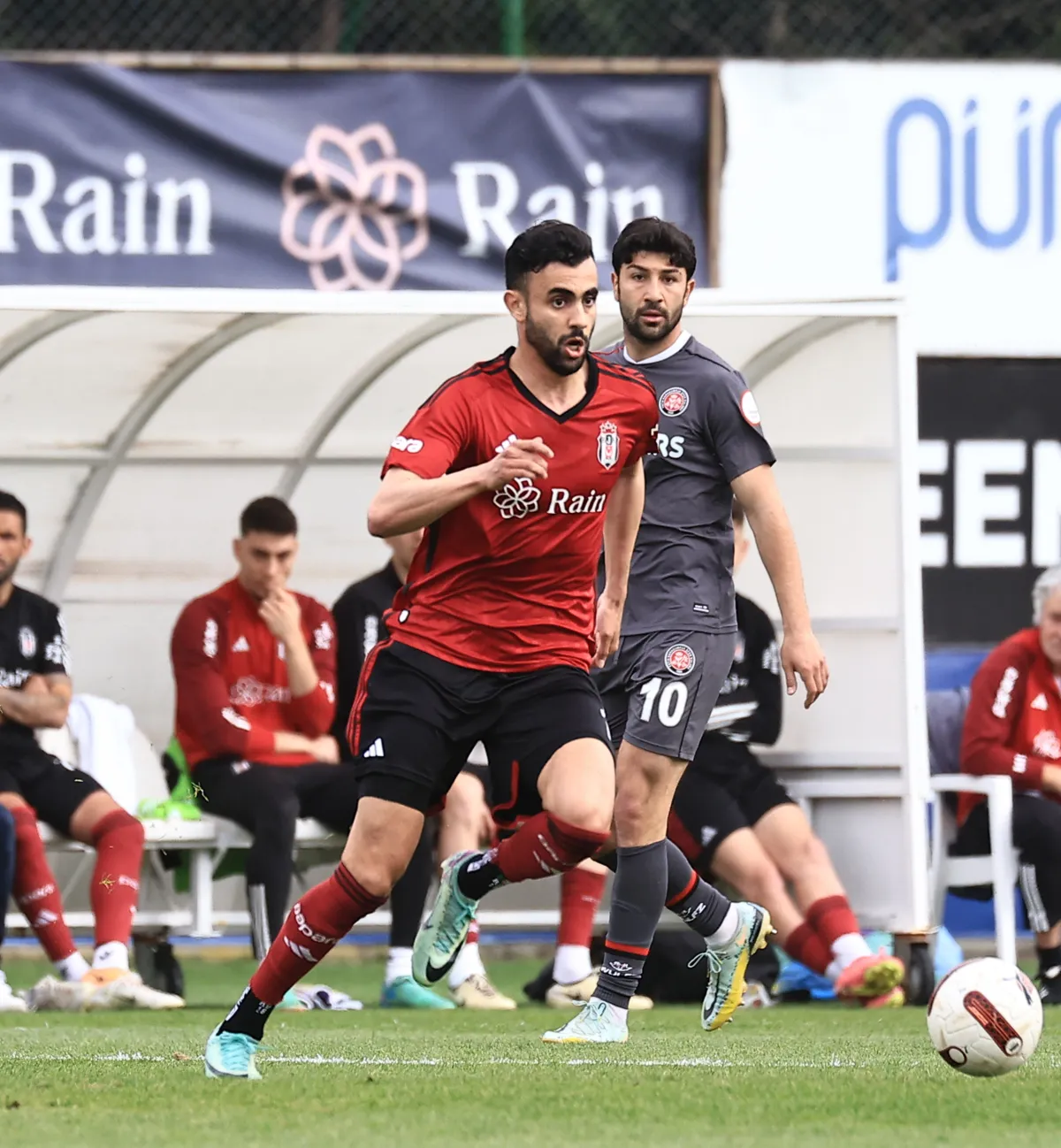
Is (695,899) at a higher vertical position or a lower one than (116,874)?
higher

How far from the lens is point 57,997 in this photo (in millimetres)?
7945

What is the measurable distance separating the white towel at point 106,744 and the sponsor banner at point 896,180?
12.3ft

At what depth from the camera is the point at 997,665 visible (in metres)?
9.09

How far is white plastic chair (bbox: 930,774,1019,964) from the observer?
8.77 metres

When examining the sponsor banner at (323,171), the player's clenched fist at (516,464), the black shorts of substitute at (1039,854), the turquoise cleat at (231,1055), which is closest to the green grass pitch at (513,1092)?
the turquoise cleat at (231,1055)

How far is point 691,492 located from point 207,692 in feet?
10.3

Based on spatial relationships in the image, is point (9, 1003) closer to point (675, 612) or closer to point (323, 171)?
point (675, 612)

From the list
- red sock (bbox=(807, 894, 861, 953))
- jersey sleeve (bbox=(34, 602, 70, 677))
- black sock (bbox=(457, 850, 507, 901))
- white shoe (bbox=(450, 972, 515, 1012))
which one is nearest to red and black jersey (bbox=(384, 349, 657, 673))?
black sock (bbox=(457, 850, 507, 901))

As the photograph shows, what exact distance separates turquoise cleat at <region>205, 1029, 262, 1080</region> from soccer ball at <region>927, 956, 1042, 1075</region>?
1484 mm

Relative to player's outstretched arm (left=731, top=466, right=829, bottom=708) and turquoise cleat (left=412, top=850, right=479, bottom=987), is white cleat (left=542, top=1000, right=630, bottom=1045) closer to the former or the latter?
turquoise cleat (left=412, top=850, right=479, bottom=987)

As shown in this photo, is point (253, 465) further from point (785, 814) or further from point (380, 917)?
point (785, 814)

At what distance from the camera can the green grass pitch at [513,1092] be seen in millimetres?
4250

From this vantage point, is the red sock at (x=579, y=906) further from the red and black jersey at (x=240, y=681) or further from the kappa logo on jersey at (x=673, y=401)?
the kappa logo on jersey at (x=673, y=401)

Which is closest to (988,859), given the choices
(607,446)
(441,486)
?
(607,446)
